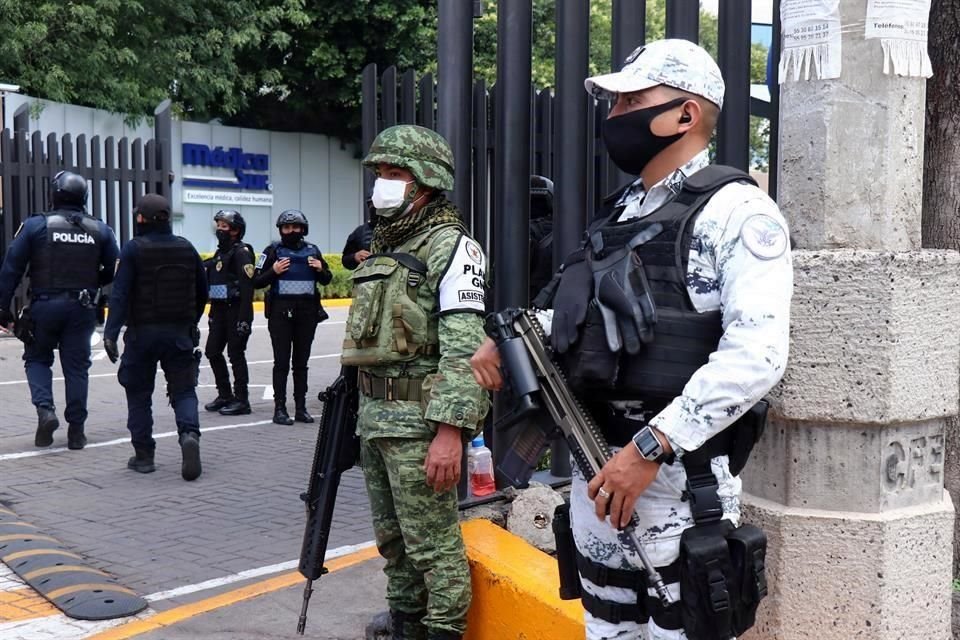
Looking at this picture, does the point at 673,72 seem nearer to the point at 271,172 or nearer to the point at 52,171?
the point at 52,171

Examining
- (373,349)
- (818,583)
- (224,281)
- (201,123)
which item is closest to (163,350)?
(224,281)

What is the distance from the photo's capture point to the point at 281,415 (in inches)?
349

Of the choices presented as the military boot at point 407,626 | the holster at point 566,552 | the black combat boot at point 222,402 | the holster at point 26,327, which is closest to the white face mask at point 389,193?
the holster at point 566,552

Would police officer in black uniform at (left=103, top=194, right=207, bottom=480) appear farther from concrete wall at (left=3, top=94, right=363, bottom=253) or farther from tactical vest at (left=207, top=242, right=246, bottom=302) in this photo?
concrete wall at (left=3, top=94, right=363, bottom=253)

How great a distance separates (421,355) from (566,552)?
1086mm

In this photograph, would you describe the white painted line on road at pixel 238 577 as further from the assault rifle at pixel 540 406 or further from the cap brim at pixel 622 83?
the cap brim at pixel 622 83

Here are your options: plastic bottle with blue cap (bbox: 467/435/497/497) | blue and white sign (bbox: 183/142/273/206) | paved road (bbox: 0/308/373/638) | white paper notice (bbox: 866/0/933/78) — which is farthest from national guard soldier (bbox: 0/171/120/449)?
blue and white sign (bbox: 183/142/273/206)

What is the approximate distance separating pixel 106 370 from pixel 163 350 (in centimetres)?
556

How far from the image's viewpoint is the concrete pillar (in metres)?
3.03

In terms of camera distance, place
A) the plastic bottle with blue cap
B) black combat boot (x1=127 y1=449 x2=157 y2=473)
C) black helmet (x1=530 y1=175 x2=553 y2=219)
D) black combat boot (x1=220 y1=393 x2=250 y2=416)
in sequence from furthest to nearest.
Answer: black combat boot (x1=220 y1=393 x2=250 y2=416)
black combat boot (x1=127 y1=449 x2=157 y2=473)
black helmet (x1=530 y1=175 x2=553 y2=219)
the plastic bottle with blue cap

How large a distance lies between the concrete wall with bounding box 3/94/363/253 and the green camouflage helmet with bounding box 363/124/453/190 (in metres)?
17.8

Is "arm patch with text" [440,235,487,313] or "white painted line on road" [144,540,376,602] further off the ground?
"arm patch with text" [440,235,487,313]

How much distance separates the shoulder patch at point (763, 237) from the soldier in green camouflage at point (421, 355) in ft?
4.40

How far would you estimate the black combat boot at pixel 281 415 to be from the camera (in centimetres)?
883
